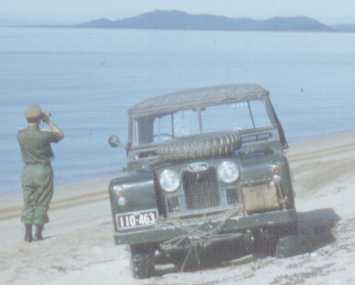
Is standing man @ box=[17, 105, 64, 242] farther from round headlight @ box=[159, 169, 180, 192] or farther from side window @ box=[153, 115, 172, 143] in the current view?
round headlight @ box=[159, 169, 180, 192]

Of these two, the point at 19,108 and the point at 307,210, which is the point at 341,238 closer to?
the point at 307,210

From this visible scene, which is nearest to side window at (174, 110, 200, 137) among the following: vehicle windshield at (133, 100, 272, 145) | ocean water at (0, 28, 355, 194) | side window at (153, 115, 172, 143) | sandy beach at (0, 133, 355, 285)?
vehicle windshield at (133, 100, 272, 145)

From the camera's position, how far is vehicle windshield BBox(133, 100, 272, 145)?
40.7 ft

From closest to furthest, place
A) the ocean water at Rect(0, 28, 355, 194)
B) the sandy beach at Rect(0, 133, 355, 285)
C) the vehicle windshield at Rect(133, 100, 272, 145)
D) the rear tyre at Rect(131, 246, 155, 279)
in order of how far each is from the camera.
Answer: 1. the sandy beach at Rect(0, 133, 355, 285)
2. the rear tyre at Rect(131, 246, 155, 279)
3. the vehicle windshield at Rect(133, 100, 272, 145)
4. the ocean water at Rect(0, 28, 355, 194)

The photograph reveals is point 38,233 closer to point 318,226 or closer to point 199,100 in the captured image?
point 199,100

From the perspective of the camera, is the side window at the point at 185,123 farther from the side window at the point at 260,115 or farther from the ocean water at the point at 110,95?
the ocean water at the point at 110,95

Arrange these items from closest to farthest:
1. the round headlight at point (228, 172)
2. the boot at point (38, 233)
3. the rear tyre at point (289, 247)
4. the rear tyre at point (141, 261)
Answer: the round headlight at point (228, 172)
the rear tyre at point (289, 247)
the rear tyre at point (141, 261)
the boot at point (38, 233)

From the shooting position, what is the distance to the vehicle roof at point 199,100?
12492 mm

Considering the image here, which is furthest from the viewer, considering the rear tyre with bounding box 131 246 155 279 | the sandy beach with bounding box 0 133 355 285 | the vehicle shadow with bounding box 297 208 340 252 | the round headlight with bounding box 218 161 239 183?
the vehicle shadow with bounding box 297 208 340 252

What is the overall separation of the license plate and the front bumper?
5 centimetres

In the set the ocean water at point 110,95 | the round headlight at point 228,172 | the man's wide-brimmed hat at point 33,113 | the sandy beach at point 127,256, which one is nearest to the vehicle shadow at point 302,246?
the sandy beach at point 127,256

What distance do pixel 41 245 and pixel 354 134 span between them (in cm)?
2877

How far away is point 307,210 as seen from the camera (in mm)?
14812

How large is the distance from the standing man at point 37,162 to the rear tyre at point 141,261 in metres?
3.15
